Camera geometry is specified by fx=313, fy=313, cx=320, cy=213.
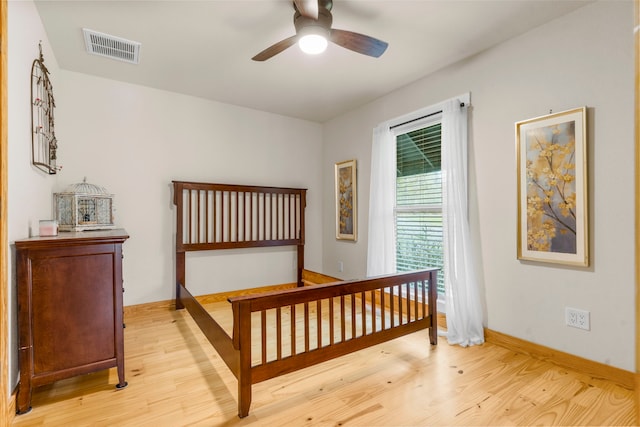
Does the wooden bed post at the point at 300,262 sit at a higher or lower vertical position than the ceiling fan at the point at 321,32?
lower

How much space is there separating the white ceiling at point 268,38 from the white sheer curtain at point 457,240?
607 mm

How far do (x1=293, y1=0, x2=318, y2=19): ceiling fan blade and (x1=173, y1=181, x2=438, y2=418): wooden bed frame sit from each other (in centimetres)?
165

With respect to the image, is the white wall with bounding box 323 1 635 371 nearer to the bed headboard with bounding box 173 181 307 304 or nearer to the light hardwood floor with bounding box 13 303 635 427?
the light hardwood floor with bounding box 13 303 635 427

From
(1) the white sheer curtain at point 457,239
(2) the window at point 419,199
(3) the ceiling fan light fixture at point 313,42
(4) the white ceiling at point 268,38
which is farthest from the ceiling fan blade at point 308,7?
(2) the window at point 419,199

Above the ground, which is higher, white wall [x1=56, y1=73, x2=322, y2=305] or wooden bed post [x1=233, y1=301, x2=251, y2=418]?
white wall [x1=56, y1=73, x2=322, y2=305]

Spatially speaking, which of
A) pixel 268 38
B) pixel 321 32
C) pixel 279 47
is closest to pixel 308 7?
pixel 321 32

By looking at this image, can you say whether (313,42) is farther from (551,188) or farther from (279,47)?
(551,188)

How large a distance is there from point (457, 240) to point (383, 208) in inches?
37.3

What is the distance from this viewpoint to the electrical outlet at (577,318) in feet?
6.61

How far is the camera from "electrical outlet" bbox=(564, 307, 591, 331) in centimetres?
202

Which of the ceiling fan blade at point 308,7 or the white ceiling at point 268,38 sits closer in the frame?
the ceiling fan blade at point 308,7

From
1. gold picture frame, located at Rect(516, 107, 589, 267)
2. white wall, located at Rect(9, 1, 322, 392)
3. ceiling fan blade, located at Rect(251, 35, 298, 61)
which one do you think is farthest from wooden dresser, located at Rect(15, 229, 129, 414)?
gold picture frame, located at Rect(516, 107, 589, 267)

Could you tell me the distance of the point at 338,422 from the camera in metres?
1.57

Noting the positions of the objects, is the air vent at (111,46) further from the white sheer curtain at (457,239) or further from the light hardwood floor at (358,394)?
A: the white sheer curtain at (457,239)
